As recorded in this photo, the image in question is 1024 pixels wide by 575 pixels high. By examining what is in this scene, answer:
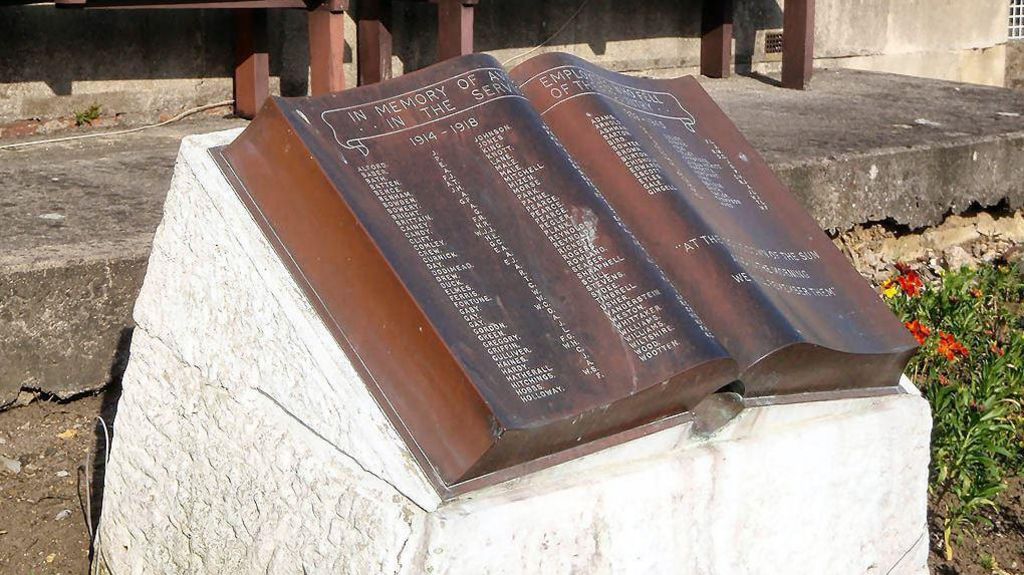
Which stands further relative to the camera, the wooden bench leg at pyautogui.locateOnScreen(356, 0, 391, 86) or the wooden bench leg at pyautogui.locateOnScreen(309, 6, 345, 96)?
the wooden bench leg at pyautogui.locateOnScreen(356, 0, 391, 86)

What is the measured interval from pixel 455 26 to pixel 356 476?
3.33m

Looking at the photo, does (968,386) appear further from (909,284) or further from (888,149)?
(888,149)

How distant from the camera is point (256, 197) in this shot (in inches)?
87.7

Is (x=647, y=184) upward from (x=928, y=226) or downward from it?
upward

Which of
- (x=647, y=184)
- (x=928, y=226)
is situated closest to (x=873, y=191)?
(x=928, y=226)

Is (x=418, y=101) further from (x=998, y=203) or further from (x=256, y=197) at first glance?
(x=998, y=203)

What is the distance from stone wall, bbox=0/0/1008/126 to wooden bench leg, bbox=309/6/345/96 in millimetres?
445

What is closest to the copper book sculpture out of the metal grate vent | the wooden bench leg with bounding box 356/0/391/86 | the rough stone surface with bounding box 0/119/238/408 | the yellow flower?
the rough stone surface with bounding box 0/119/238/408

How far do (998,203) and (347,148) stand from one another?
3727 millimetres

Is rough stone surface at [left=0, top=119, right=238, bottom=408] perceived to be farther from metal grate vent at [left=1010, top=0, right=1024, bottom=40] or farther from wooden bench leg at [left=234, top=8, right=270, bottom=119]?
metal grate vent at [left=1010, top=0, right=1024, bottom=40]

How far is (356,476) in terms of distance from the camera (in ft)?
6.49

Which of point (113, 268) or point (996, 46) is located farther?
point (996, 46)

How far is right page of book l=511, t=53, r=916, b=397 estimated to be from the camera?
2.22 m

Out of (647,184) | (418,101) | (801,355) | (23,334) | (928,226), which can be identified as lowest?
(928,226)
